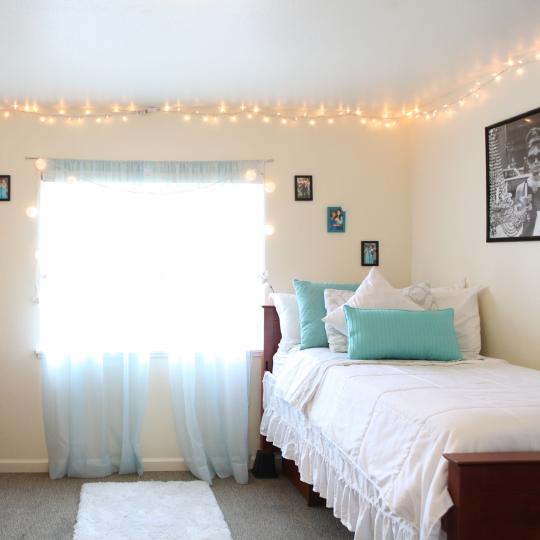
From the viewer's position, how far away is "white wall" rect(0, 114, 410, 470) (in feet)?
14.9

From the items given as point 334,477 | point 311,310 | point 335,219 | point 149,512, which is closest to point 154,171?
point 335,219

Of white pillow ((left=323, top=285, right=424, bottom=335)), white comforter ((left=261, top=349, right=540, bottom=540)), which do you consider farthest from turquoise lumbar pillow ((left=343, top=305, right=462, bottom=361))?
white pillow ((left=323, top=285, right=424, bottom=335))

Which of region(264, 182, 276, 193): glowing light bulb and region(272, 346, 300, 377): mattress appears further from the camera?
region(264, 182, 276, 193): glowing light bulb

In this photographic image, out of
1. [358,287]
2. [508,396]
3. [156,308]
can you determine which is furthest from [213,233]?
[508,396]

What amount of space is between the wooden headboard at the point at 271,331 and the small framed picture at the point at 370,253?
2.34ft

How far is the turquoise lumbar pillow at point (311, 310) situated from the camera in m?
4.12

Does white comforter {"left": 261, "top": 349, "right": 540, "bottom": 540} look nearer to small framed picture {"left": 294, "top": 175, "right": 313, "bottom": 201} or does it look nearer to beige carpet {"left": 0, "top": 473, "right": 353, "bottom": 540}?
beige carpet {"left": 0, "top": 473, "right": 353, "bottom": 540}

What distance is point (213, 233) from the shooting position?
4656 millimetres

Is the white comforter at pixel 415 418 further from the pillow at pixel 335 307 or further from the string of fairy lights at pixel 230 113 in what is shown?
the string of fairy lights at pixel 230 113

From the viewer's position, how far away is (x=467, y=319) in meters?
3.91

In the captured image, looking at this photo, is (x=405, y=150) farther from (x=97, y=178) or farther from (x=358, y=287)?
(x=97, y=178)

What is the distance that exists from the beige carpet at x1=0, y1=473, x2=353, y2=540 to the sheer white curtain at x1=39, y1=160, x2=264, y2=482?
216 mm

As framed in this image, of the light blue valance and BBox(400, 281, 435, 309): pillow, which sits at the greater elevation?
the light blue valance

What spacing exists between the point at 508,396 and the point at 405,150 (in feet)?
8.31
